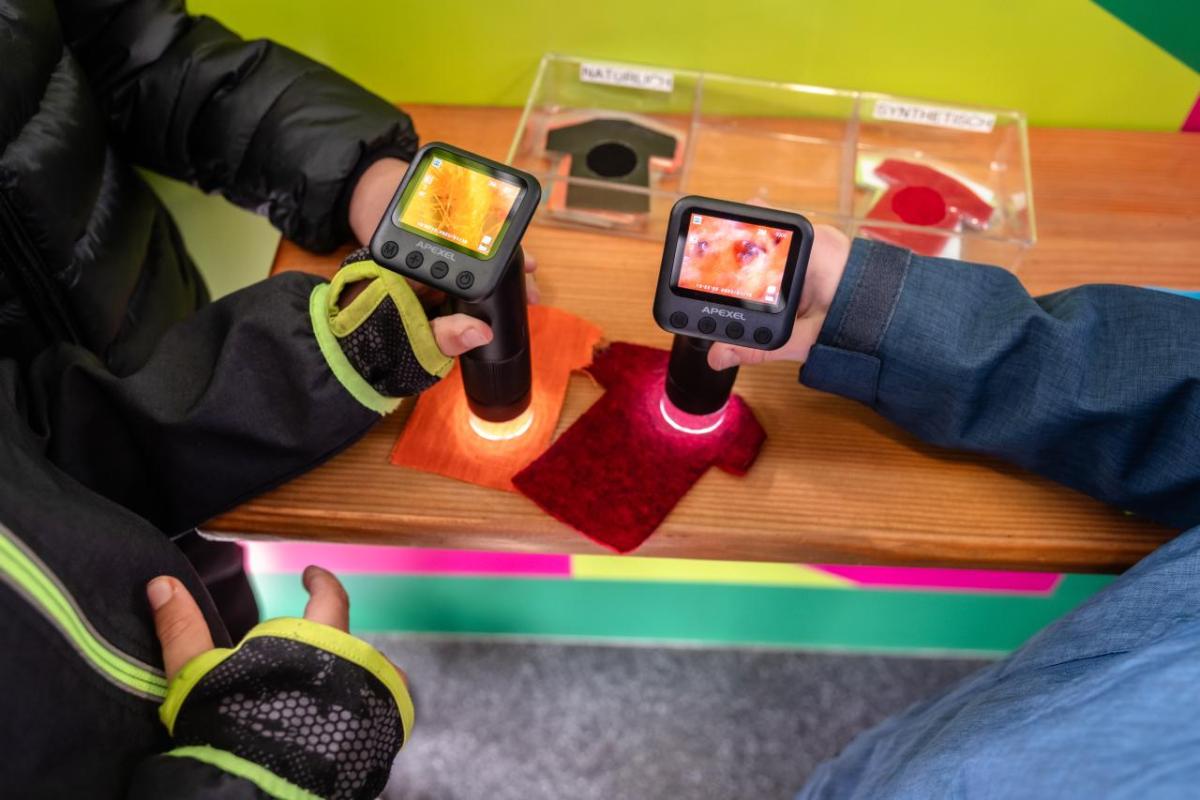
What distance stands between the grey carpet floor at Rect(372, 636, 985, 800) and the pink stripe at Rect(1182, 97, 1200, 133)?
868 mm

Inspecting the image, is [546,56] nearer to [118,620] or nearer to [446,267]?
[446,267]

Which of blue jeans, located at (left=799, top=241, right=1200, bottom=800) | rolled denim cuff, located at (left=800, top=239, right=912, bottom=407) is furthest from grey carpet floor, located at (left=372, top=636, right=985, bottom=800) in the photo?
rolled denim cuff, located at (left=800, top=239, right=912, bottom=407)

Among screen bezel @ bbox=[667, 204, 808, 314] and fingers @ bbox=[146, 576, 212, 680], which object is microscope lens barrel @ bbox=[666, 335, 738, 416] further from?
fingers @ bbox=[146, 576, 212, 680]

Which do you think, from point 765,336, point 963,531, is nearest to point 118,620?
point 765,336

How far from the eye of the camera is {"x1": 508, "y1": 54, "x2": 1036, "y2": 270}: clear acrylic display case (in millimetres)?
907

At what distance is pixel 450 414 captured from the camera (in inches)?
29.3

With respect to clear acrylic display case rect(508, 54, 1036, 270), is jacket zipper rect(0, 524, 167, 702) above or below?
below

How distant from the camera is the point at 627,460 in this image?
0.72 m

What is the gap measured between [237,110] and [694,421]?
0.54 m

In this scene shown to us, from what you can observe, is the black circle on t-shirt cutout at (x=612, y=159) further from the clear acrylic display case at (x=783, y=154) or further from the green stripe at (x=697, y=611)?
the green stripe at (x=697, y=611)

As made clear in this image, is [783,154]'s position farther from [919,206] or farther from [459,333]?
[459,333]

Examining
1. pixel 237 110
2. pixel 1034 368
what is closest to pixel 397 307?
pixel 237 110

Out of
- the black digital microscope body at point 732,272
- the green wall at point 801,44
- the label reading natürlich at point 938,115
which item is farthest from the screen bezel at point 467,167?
the label reading natürlich at point 938,115

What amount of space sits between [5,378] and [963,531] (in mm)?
732
